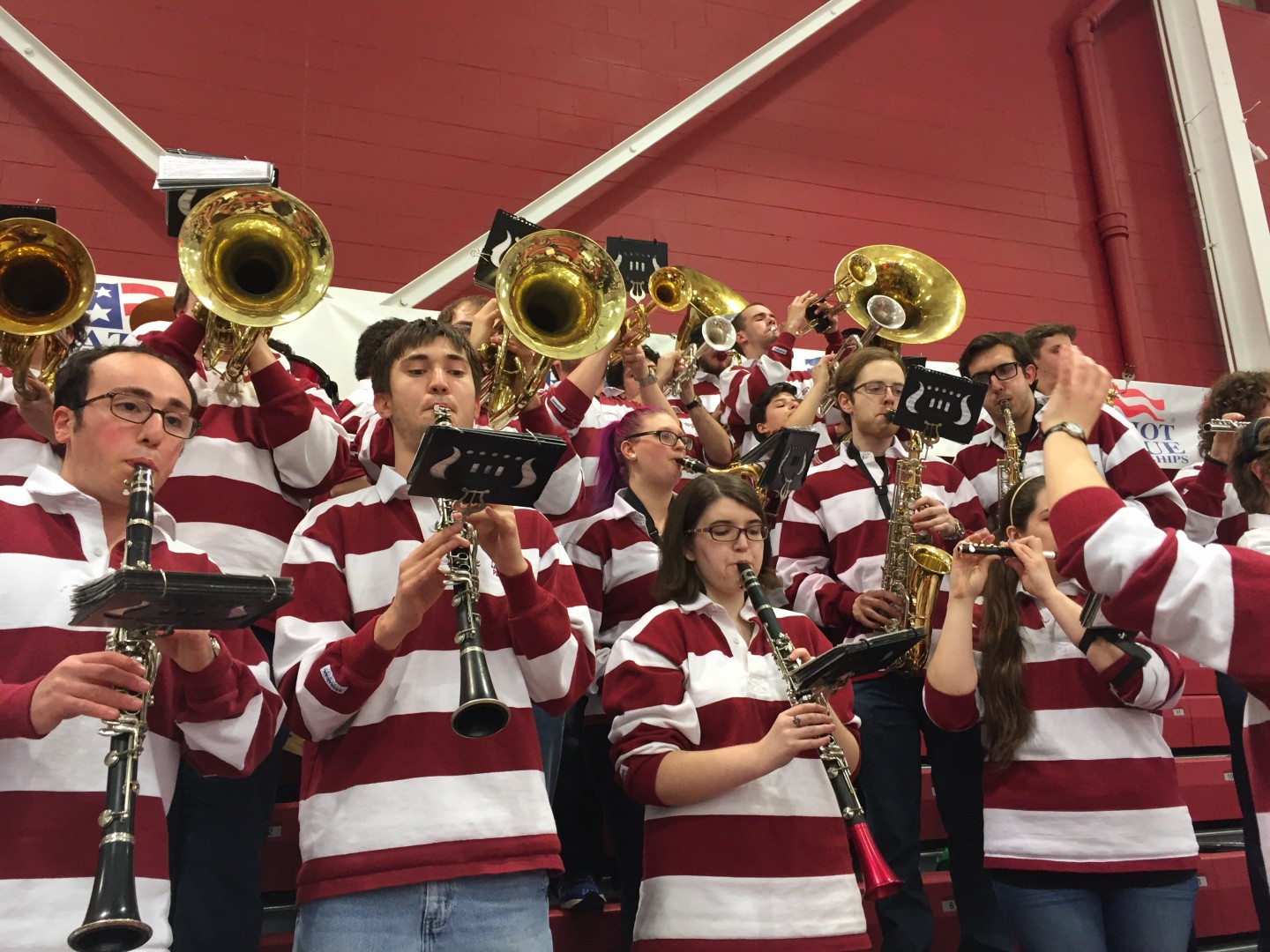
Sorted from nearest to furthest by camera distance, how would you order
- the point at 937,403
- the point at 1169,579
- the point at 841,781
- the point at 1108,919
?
the point at 1169,579 < the point at 841,781 < the point at 1108,919 < the point at 937,403

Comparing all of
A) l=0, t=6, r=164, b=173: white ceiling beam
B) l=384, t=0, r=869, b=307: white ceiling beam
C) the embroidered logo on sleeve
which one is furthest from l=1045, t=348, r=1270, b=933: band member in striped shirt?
l=0, t=6, r=164, b=173: white ceiling beam

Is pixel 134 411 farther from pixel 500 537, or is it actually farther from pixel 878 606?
pixel 878 606

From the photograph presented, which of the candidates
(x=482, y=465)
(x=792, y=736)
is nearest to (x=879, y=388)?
(x=792, y=736)

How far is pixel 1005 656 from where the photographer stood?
9.47 ft

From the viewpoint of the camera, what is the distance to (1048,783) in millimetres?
2703

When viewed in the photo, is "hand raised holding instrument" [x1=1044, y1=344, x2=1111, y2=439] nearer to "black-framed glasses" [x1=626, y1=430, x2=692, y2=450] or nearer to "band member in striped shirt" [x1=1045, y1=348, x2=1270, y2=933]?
"band member in striped shirt" [x1=1045, y1=348, x2=1270, y2=933]

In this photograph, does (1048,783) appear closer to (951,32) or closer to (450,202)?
(450,202)

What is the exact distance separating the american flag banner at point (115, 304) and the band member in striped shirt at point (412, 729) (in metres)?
2.81

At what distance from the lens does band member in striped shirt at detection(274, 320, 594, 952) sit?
1938 millimetres

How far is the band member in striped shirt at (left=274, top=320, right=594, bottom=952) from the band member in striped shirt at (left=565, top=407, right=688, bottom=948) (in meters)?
0.73

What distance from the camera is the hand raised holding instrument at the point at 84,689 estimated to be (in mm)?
1669

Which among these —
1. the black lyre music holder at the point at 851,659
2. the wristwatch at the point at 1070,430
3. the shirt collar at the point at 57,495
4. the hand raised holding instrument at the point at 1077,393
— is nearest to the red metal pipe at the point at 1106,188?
the black lyre music holder at the point at 851,659

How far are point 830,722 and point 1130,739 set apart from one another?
35.2 inches

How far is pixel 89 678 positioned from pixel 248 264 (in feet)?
5.61
